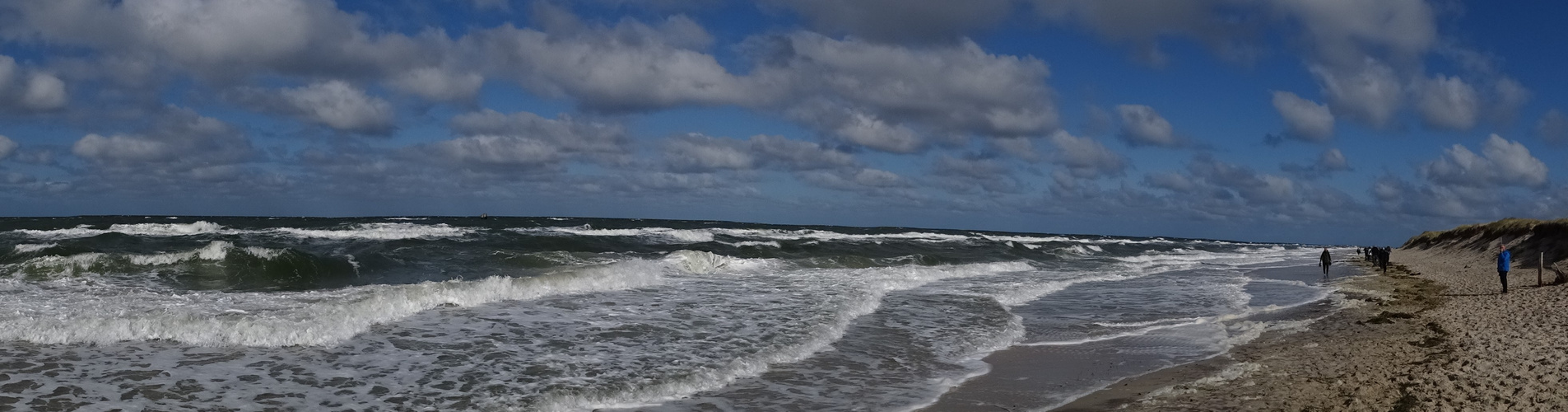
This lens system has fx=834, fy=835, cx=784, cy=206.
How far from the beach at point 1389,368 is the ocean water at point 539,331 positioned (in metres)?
0.70

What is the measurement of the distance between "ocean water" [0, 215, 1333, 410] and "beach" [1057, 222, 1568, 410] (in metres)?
0.70

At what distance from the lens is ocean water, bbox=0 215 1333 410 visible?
7.87 metres

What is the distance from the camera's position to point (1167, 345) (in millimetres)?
11344

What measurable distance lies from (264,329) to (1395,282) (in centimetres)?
2621

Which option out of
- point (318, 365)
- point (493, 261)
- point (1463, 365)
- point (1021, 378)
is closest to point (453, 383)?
point (318, 365)

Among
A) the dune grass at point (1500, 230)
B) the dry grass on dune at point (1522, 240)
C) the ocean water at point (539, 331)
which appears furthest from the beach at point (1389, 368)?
the dune grass at point (1500, 230)

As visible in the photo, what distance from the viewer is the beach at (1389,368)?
23.3 ft

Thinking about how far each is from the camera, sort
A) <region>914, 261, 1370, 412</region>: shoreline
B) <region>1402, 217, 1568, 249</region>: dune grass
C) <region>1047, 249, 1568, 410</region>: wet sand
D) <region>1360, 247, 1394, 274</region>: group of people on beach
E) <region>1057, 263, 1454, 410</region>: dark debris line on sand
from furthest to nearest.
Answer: <region>1402, 217, 1568, 249</region>: dune grass → <region>1360, 247, 1394, 274</region>: group of people on beach → <region>914, 261, 1370, 412</region>: shoreline → <region>1057, 263, 1454, 410</region>: dark debris line on sand → <region>1047, 249, 1568, 410</region>: wet sand

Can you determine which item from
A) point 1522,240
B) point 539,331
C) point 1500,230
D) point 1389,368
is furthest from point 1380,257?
point 539,331

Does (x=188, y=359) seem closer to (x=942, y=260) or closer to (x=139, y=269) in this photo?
(x=139, y=269)

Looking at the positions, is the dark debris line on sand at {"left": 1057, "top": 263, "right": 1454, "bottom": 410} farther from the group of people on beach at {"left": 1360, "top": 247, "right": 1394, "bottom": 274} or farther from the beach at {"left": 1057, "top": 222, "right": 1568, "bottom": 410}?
the group of people on beach at {"left": 1360, "top": 247, "right": 1394, "bottom": 274}

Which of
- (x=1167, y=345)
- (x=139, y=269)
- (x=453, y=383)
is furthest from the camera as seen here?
(x=139, y=269)

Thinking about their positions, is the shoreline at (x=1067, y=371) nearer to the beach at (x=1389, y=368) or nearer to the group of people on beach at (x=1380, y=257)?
the beach at (x=1389, y=368)

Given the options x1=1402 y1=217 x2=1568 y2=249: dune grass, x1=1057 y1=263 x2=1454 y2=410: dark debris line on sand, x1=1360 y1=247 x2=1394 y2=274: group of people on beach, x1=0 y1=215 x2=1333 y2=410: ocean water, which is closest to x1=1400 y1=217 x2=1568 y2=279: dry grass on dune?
x1=1402 y1=217 x2=1568 y2=249: dune grass
